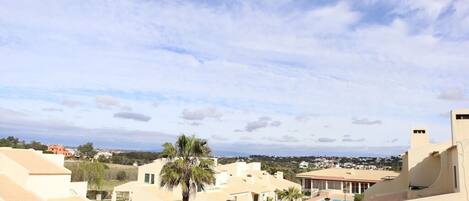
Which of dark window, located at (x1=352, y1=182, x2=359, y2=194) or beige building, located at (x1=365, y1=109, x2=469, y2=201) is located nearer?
beige building, located at (x1=365, y1=109, x2=469, y2=201)

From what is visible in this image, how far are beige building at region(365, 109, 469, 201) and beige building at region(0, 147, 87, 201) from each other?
71.8 ft

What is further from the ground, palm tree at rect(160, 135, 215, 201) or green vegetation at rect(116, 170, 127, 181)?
palm tree at rect(160, 135, 215, 201)

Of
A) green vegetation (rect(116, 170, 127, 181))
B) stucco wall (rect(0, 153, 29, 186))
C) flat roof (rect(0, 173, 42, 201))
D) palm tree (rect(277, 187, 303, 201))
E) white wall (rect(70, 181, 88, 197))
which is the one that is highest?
stucco wall (rect(0, 153, 29, 186))

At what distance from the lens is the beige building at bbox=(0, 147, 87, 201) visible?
28.2 m

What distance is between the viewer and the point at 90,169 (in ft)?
237

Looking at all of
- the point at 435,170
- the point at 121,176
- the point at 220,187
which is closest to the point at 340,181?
the point at 220,187

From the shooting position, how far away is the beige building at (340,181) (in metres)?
58.0

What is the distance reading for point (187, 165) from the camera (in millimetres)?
28234

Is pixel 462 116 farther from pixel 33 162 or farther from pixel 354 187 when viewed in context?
pixel 354 187

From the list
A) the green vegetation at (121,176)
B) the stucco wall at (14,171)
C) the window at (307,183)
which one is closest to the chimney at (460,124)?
the stucco wall at (14,171)

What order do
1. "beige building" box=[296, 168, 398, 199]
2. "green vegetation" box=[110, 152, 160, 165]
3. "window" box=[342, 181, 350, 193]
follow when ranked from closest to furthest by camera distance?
"beige building" box=[296, 168, 398, 199], "window" box=[342, 181, 350, 193], "green vegetation" box=[110, 152, 160, 165]

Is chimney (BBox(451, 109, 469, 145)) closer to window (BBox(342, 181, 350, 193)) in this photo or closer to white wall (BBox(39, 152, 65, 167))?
→ white wall (BBox(39, 152, 65, 167))

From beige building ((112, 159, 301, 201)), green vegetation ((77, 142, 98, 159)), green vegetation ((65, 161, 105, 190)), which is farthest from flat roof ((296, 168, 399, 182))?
green vegetation ((77, 142, 98, 159))

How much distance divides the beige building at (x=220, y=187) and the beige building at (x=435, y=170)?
14912 millimetres
